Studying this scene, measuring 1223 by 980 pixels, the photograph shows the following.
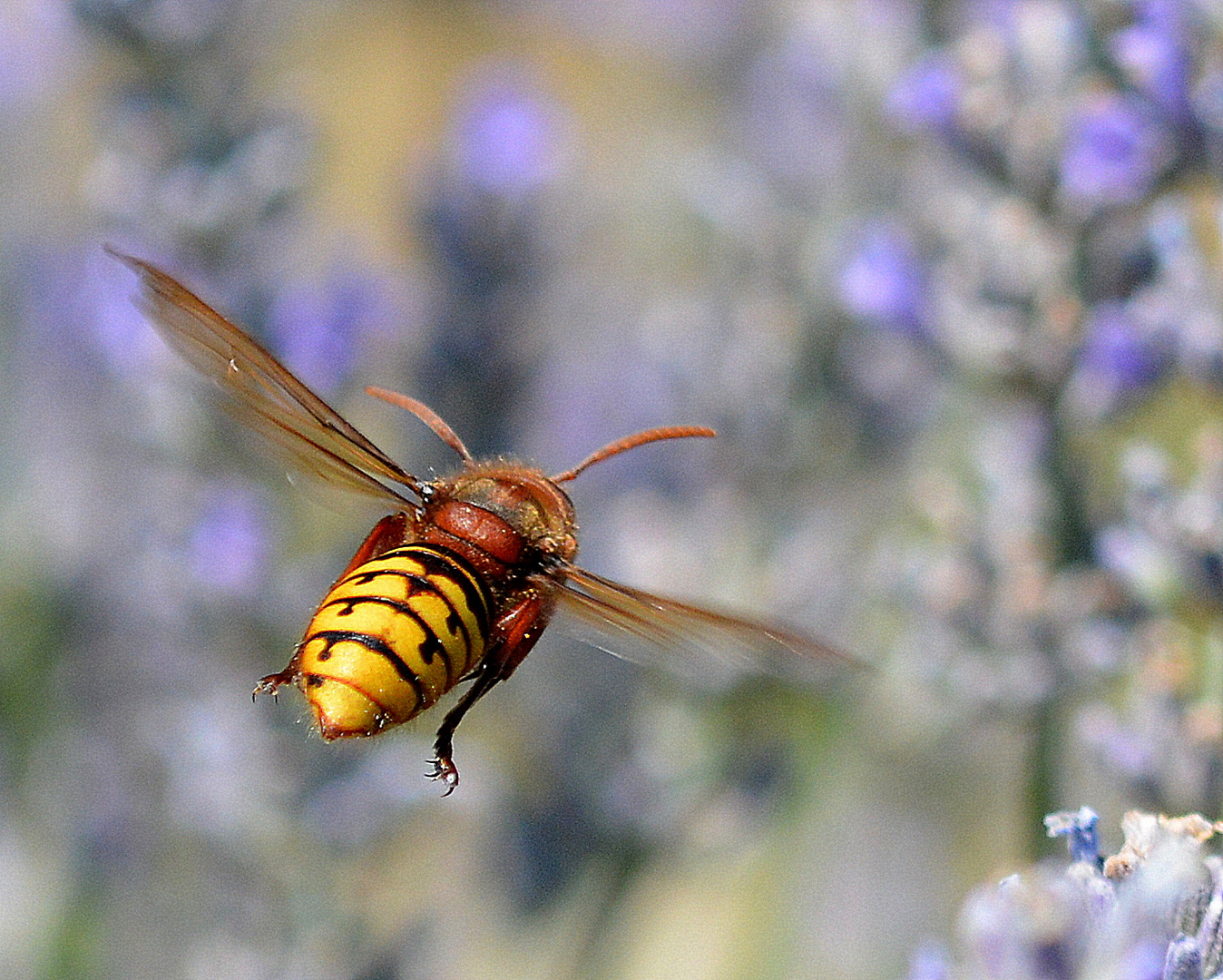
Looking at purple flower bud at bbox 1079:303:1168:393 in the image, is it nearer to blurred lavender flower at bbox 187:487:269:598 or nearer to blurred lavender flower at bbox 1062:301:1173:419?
blurred lavender flower at bbox 1062:301:1173:419

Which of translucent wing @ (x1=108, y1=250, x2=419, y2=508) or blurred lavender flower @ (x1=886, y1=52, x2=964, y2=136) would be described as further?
blurred lavender flower @ (x1=886, y1=52, x2=964, y2=136)

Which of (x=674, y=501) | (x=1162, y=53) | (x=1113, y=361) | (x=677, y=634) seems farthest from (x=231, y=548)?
(x=1162, y=53)

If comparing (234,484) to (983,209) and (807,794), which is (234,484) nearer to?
(807,794)

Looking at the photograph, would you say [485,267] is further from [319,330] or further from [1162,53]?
[1162,53]

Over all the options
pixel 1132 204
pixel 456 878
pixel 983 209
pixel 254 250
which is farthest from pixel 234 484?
pixel 1132 204

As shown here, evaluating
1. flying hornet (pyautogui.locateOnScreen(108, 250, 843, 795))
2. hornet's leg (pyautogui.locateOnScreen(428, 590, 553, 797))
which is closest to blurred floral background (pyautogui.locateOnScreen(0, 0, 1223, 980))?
flying hornet (pyautogui.locateOnScreen(108, 250, 843, 795))

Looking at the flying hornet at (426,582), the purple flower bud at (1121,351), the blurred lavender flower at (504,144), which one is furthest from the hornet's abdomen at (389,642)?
the blurred lavender flower at (504,144)

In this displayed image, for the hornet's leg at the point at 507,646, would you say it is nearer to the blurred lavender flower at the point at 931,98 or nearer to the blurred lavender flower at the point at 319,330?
the blurred lavender flower at the point at 319,330
